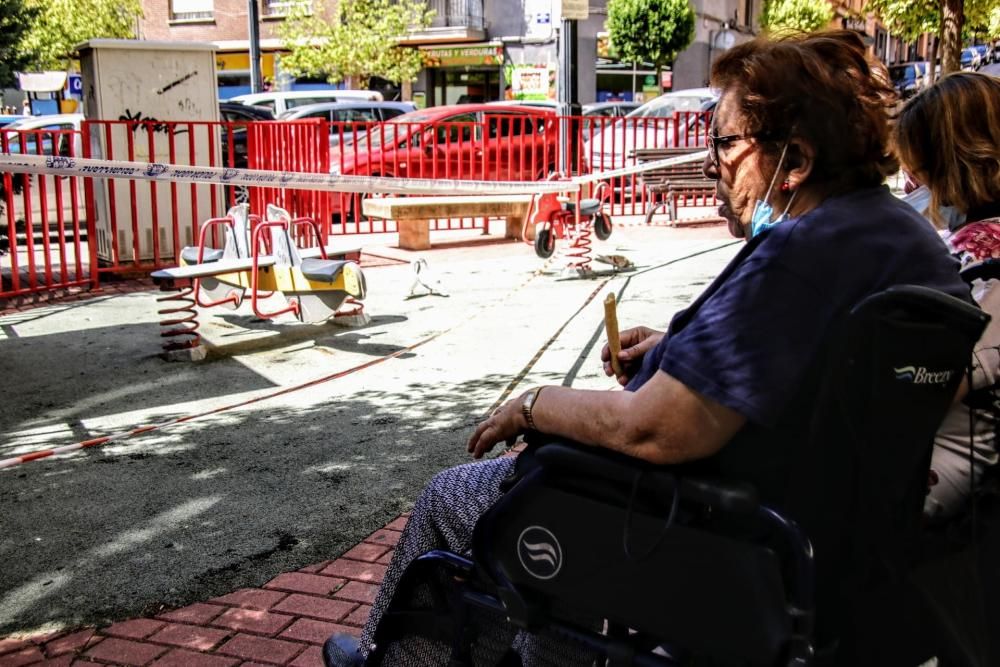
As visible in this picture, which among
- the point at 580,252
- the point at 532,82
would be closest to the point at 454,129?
the point at 580,252

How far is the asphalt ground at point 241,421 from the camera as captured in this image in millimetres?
3838

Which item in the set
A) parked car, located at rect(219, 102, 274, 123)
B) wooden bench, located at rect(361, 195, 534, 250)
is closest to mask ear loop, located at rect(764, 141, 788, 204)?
wooden bench, located at rect(361, 195, 534, 250)

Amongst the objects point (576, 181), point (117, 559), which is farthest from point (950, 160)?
point (576, 181)

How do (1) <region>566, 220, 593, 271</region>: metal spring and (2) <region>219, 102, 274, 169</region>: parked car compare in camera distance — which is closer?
(1) <region>566, 220, 593, 271</region>: metal spring

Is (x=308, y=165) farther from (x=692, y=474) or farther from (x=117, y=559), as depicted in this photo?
(x=692, y=474)

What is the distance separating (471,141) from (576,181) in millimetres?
3012

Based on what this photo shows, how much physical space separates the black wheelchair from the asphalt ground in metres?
1.85

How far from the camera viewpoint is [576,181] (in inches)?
429

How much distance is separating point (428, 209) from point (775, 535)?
982 cm

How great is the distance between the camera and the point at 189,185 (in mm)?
10742

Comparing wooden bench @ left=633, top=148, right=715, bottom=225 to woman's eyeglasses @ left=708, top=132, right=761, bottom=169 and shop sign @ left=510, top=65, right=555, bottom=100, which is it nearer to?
woman's eyeglasses @ left=708, top=132, right=761, bottom=169

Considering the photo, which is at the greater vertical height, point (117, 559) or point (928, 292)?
point (928, 292)

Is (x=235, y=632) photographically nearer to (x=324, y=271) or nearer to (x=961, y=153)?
(x=961, y=153)

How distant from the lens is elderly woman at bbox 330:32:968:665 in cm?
189
